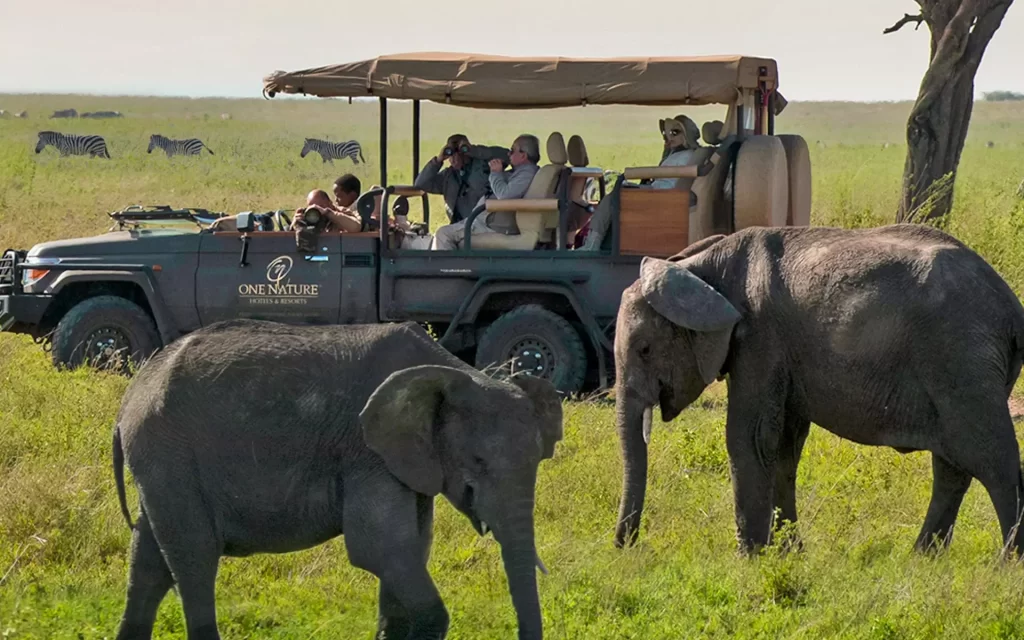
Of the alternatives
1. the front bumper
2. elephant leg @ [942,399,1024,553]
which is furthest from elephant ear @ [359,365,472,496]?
the front bumper

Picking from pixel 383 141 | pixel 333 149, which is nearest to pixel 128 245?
pixel 383 141

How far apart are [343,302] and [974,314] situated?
591 centimetres

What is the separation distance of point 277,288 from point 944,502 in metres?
5.97

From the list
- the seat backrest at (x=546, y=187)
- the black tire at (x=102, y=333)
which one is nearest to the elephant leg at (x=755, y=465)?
the seat backrest at (x=546, y=187)

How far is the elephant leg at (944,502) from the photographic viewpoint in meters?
7.94

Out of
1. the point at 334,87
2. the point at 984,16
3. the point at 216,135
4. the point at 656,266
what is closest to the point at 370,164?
the point at 216,135

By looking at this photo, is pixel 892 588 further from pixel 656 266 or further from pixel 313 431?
pixel 313 431

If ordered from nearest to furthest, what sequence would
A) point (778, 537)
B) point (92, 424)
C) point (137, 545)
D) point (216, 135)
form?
point (137, 545)
point (778, 537)
point (92, 424)
point (216, 135)

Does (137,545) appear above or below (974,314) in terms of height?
below

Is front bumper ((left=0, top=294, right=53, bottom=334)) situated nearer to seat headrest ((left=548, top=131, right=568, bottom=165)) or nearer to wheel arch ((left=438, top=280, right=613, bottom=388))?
wheel arch ((left=438, top=280, right=613, bottom=388))

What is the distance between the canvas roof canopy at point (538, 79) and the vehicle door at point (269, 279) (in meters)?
1.18

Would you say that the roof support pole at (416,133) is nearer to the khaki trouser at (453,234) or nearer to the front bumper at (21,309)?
the khaki trouser at (453,234)

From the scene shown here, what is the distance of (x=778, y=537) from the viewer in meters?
7.81

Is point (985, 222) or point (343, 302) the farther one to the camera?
point (985, 222)
